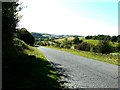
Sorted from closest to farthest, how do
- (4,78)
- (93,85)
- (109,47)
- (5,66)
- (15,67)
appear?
(4,78) < (5,66) < (15,67) < (93,85) < (109,47)

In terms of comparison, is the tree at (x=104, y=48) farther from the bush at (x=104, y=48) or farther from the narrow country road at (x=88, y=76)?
the narrow country road at (x=88, y=76)

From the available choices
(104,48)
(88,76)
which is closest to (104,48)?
(104,48)

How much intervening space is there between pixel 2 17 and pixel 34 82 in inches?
173

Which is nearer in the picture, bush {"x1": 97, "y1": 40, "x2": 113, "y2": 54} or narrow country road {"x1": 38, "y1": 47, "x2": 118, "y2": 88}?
narrow country road {"x1": 38, "y1": 47, "x2": 118, "y2": 88}

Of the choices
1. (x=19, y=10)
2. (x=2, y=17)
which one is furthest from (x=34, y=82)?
(x=19, y=10)

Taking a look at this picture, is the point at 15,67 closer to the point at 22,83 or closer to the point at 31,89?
the point at 22,83

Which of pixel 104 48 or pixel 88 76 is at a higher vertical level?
pixel 88 76

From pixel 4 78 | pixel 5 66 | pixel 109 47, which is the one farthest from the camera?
pixel 109 47

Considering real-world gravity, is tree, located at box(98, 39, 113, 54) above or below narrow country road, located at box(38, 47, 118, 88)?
below

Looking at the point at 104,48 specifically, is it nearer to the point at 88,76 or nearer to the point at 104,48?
the point at 104,48

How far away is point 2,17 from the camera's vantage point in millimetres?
13703

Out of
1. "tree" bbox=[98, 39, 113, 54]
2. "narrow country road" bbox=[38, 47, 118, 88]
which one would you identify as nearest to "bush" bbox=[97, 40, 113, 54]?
"tree" bbox=[98, 39, 113, 54]

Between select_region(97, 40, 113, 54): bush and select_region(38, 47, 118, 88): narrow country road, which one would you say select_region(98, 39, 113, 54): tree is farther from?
select_region(38, 47, 118, 88): narrow country road

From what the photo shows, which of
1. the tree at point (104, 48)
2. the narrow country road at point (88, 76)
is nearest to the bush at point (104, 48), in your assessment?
the tree at point (104, 48)
